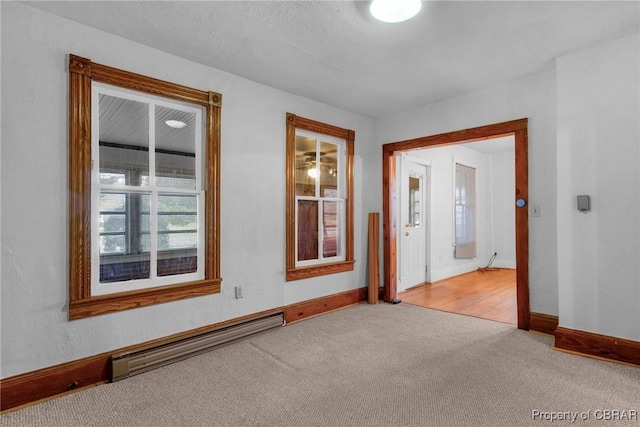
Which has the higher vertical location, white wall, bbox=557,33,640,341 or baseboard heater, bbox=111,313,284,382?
white wall, bbox=557,33,640,341

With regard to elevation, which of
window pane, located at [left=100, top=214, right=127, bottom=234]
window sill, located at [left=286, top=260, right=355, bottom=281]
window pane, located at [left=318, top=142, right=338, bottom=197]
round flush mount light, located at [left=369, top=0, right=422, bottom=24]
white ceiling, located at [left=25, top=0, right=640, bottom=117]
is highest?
white ceiling, located at [left=25, top=0, right=640, bottom=117]

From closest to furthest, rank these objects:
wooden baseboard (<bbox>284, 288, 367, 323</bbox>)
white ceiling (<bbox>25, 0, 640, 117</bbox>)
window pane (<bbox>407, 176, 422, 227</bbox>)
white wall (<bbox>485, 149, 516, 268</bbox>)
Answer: white ceiling (<bbox>25, 0, 640, 117</bbox>) < wooden baseboard (<bbox>284, 288, 367, 323</bbox>) < window pane (<bbox>407, 176, 422, 227</bbox>) < white wall (<bbox>485, 149, 516, 268</bbox>)

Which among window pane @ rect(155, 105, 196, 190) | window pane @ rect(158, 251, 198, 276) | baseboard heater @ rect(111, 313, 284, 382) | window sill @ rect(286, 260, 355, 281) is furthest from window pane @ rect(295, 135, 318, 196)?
baseboard heater @ rect(111, 313, 284, 382)

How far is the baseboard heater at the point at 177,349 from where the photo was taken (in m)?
2.44

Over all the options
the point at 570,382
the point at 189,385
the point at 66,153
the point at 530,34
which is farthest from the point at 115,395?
the point at 530,34

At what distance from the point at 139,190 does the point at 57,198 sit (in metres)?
0.54

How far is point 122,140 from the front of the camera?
2.63m

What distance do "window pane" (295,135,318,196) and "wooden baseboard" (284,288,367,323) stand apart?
51.1 inches

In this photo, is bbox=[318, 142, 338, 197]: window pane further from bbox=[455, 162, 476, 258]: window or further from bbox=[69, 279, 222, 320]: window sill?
bbox=[455, 162, 476, 258]: window

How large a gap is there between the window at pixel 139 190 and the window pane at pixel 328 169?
150 cm

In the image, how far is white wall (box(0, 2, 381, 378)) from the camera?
2.11m

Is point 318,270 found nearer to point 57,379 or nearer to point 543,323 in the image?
point 543,323

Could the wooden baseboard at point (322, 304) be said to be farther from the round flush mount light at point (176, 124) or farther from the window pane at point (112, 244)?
the round flush mount light at point (176, 124)

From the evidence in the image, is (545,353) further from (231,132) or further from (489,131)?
(231,132)
